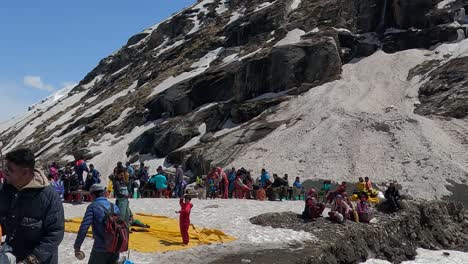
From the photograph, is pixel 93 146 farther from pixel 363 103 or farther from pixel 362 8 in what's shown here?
pixel 362 8

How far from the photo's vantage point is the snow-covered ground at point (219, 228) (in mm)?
13602

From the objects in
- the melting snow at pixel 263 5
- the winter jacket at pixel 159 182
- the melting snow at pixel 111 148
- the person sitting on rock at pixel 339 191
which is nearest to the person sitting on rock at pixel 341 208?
the person sitting on rock at pixel 339 191

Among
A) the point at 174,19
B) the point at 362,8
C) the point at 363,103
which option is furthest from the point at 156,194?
the point at 174,19

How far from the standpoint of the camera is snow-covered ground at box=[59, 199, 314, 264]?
535 inches

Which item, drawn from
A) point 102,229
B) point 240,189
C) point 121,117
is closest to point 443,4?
point 121,117

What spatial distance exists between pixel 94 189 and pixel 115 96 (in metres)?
81.0

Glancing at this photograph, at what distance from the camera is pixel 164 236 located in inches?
618

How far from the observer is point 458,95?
44969mm

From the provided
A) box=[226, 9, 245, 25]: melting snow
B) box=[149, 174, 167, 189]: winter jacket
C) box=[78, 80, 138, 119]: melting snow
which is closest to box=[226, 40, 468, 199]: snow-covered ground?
box=[149, 174, 167, 189]: winter jacket

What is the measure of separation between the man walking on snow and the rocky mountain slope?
29.6 m

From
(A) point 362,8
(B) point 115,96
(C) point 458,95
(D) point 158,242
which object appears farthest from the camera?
(B) point 115,96

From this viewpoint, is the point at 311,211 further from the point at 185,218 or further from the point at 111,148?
the point at 111,148

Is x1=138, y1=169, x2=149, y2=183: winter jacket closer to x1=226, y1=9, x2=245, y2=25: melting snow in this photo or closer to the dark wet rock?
the dark wet rock

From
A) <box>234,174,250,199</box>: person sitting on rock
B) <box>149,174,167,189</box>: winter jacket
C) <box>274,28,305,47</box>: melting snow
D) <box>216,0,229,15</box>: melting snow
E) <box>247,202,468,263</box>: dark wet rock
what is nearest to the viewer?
<box>247,202,468,263</box>: dark wet rock
